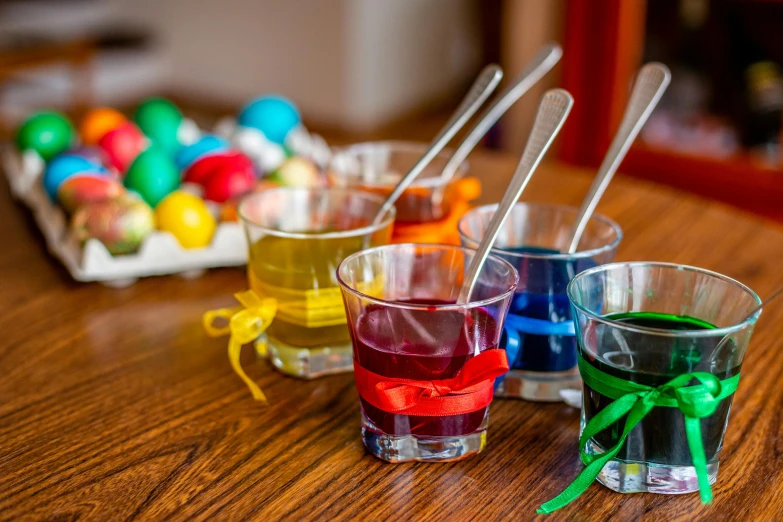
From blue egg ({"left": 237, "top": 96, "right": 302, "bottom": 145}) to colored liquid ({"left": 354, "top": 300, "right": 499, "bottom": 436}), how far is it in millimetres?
810

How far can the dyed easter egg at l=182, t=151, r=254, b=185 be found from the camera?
1116 millimetres

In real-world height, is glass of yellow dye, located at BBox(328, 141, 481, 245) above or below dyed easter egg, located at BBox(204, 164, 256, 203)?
above

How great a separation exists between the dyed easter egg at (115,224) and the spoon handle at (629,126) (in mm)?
514

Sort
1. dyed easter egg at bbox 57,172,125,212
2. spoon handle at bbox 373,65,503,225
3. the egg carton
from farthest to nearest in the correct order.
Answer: dyed easter egg at bbox 57,172,125,212, the egg carton, spoon handle at bbox 373,65,503,225

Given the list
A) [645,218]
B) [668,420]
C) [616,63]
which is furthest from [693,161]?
[668,420]

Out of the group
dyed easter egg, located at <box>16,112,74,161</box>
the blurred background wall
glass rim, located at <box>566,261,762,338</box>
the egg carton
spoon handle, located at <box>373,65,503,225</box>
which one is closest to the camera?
glass rim, located at <box>566,261,762,338</box>

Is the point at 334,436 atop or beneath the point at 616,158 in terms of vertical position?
beneath

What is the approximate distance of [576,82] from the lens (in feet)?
8.73

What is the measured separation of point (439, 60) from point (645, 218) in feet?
9.83

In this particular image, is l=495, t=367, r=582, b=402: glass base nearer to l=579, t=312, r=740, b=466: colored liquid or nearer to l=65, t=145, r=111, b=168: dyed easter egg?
l=579, t=312, r=740, b=466: colored liquid

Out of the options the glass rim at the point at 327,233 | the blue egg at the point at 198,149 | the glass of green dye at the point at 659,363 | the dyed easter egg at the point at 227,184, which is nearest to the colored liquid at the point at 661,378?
the glass of green dye at the point at 659,363

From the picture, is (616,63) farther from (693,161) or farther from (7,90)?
(7,90)

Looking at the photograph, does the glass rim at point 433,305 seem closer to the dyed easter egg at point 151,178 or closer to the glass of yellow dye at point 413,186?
the glass of yellow dye at point 413,186

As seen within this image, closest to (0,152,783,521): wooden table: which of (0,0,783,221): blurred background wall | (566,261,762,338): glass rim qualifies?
(566,261,762,338): glass rim
